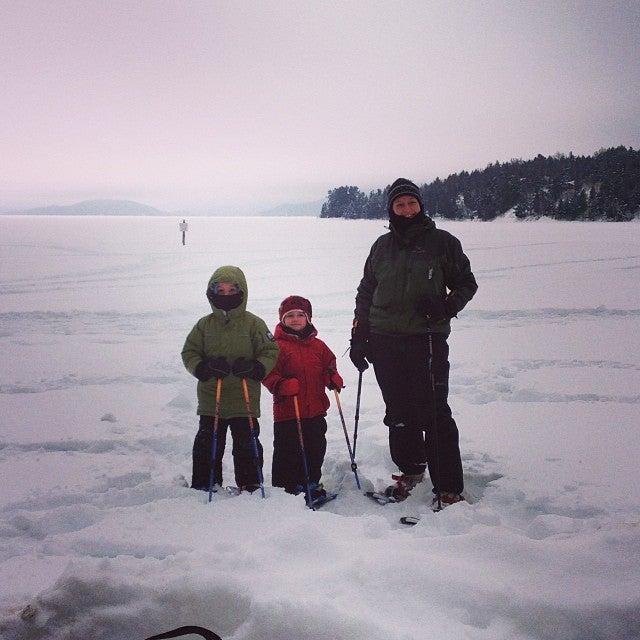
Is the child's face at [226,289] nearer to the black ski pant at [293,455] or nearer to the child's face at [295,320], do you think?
the child's face at [295,320]

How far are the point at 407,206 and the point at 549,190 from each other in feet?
352

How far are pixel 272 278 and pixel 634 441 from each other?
1252 cm

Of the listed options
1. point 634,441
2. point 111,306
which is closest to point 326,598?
point 634,441

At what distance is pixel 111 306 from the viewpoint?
10.9m

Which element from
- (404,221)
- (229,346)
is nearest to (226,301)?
(229,346)

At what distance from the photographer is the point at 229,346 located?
11.4ft

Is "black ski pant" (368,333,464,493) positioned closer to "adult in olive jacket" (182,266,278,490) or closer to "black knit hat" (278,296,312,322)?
"black knit hat" (278,296,312,322)

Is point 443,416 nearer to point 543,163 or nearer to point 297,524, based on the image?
point 297,524

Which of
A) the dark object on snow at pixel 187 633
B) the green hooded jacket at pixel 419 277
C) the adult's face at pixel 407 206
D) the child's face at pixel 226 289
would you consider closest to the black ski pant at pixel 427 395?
the green hooded jacket at pixel 419 277

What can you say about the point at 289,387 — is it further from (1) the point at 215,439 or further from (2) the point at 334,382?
(1) the point at 215,439

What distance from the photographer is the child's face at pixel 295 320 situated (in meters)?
3.71

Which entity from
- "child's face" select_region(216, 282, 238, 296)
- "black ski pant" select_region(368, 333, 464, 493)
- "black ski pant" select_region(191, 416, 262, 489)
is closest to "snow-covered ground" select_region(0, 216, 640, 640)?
"black ski pant" select_region(191, 416, 262, 489)

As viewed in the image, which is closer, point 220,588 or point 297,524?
point 220,588

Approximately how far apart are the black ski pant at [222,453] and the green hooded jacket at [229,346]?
3.0 inches
